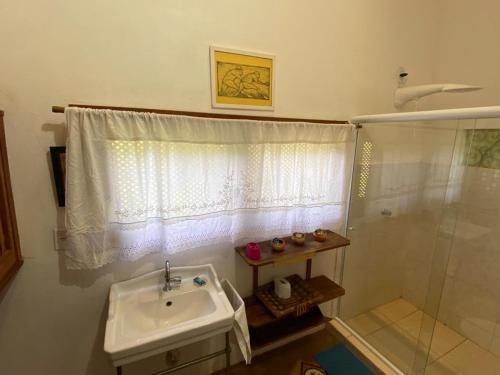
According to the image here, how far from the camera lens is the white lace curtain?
1.07 meters

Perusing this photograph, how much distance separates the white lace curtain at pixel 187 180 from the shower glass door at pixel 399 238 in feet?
1.20

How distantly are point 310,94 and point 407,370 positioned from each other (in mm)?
2018

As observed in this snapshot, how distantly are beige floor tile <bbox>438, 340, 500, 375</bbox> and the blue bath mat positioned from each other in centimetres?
63

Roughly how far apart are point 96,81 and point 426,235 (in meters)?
2.41

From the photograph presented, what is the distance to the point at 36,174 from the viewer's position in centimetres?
106

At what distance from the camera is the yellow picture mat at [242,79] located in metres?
1.29

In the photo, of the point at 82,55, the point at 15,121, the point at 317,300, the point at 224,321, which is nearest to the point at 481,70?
the point at 317,300

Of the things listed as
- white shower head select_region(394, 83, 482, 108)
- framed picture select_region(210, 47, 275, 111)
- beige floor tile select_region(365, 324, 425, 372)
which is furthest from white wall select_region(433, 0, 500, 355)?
framed picture select_region(210, 47, 275, 111)

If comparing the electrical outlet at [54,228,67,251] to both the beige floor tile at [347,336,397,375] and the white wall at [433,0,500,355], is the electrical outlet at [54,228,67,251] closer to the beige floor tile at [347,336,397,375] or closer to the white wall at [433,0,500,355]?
the beige floor tile at [347,336,397,375]

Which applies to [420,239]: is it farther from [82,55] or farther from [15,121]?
[15,121]

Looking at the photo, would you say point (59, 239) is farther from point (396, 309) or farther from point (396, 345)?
point (396, 309)

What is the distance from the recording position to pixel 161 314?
1.27m

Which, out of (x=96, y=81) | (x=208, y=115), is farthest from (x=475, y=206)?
(x=96, y=81)

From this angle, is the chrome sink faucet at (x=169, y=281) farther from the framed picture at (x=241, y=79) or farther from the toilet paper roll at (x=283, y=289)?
the framed picture at (x=241, y=79)
